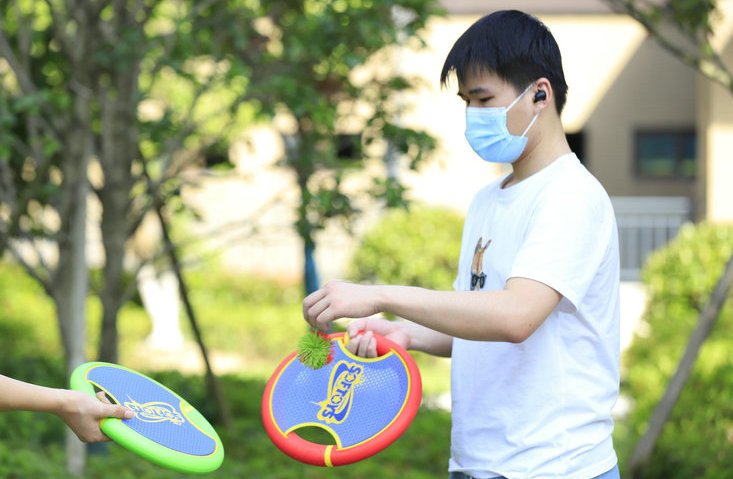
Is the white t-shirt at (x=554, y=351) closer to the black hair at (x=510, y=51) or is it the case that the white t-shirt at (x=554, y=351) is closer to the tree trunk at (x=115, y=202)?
the black hair at (x=510, y=51)

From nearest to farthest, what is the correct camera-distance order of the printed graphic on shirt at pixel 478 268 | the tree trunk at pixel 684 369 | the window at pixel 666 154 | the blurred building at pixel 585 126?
1. the printed graphic on shirt at pixel 478 268
2. the tree trunk at pixel 684 369
3. the blurred building at pixel 585 126
4. the window at pixel 666 154

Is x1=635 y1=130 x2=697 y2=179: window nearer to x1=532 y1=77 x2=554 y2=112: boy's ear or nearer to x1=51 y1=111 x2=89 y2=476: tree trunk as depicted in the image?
x1=51 y1=111 x2=89 y2=476: tree trunk

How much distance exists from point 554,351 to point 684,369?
2.85 m

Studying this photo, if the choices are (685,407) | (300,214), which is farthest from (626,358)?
(300,214)

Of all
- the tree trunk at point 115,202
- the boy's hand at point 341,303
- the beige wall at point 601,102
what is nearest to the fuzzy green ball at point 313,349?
the boy's hand at point 341,303

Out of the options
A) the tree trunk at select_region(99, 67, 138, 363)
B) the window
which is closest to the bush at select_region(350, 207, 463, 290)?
the tree trunk at select_region(99, 67, 138, 363)

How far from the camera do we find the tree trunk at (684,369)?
4.23 meters

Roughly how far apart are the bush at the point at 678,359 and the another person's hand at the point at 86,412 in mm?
3222

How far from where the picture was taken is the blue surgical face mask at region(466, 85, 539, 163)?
1.82m

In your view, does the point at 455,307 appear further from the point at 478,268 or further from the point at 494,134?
the point at 494,134

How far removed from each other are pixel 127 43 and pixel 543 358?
9.96ft

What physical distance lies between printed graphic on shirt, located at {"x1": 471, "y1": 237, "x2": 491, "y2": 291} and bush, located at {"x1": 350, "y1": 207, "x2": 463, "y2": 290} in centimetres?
674

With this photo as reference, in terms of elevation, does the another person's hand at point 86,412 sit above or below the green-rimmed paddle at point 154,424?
above

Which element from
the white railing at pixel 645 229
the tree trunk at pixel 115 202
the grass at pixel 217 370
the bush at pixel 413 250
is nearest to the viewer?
the grass at pixel 217 370
